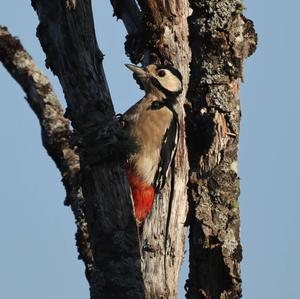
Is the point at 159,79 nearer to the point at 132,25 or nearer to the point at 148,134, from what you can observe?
the point at 132,25

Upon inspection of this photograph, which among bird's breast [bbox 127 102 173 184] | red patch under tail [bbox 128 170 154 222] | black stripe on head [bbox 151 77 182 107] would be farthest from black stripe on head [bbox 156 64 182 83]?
red patch under tail [bbox 128 170 154 222]

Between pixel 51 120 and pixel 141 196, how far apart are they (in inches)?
82.2

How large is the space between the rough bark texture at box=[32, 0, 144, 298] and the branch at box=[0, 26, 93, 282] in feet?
2.24

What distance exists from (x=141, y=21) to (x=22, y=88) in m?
1.68

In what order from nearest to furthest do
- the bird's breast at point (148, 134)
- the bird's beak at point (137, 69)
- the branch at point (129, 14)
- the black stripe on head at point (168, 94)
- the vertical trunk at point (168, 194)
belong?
the vertical trunk at point (168, 194)
the branch at point (129, 14)
the bird's beak at point (137, 69)
the black stripe on head at point (168, 94)
the bird's breast at point (148, 134)

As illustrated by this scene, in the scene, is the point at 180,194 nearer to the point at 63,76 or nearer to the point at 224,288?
the point at 224,288

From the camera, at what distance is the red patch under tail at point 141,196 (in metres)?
6.61

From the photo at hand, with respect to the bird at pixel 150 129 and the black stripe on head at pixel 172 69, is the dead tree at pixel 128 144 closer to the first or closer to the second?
the black stripe on head at pixel 172 69

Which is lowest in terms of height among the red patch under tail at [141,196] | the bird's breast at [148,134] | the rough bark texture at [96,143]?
the rough bark texture at [96,143]

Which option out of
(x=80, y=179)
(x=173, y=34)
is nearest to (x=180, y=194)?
(x=173, y=34)

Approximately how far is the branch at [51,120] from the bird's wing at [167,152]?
1.35 meters

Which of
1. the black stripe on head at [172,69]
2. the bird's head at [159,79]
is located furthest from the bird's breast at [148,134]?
the black stripe on head at [172,69]

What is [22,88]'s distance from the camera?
543 centimetres

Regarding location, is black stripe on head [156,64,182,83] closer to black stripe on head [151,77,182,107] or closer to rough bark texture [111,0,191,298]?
rough bark texture [111,0,191,298]
